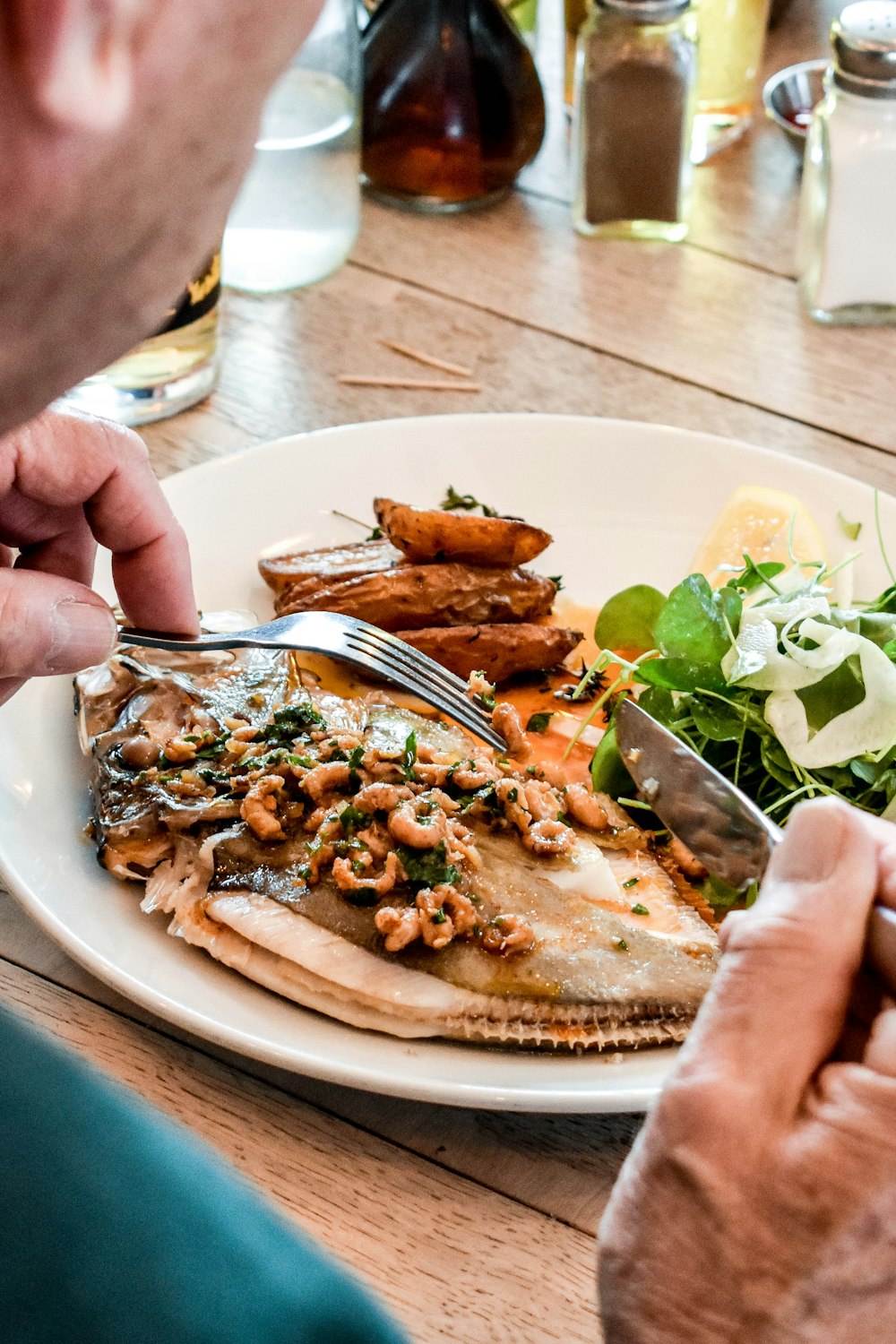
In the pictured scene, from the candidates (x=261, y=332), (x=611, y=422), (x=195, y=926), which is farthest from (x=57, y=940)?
(x=261, y=332)

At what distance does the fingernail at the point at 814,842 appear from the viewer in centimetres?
79

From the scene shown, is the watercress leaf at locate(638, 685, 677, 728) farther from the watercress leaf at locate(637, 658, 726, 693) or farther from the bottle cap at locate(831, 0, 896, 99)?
the bottle cap at locate(831, 0, 896, 99)

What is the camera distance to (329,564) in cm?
178

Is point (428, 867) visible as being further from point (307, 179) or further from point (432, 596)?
point (307, 179)

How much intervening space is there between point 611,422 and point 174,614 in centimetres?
75

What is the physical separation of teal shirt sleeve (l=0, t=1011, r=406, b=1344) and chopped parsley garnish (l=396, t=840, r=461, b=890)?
2.10 feet

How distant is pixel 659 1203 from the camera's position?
771mm

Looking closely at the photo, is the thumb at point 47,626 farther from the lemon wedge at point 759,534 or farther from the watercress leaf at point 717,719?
the lemon wedge at point 759,534

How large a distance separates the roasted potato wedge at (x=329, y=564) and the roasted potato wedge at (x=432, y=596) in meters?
0.02

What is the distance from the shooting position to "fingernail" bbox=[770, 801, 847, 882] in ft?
2.59

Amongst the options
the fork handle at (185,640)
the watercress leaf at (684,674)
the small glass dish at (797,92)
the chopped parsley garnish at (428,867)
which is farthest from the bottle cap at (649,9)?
the chopped parsley garnish at (428,867)

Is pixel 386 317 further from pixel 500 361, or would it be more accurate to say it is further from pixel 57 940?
pixel 57 940

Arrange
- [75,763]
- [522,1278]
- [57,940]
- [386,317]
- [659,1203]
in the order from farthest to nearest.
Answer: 1. [386,317]
2. [75,763]
3. [57,940]
4. [522,1278]
5. [659,1203]

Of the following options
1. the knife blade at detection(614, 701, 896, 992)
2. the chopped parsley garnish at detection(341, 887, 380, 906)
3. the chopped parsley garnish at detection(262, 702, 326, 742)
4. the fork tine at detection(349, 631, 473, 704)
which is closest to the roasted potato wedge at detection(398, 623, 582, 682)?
the fork tine at detection(349, 631, 473, 704)
